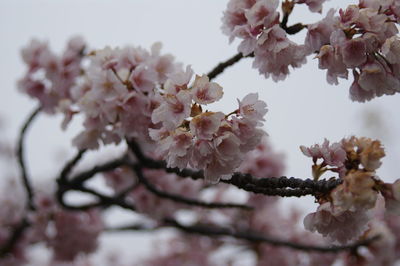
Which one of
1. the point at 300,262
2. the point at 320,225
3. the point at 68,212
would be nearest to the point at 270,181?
the point at 320,225

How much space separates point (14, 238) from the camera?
3.54 meters

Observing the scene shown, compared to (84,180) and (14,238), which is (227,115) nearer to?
(84,180)

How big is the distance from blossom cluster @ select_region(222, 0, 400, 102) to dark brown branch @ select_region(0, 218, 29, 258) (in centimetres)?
261

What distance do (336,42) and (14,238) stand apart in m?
3.16

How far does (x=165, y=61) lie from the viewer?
1780mm

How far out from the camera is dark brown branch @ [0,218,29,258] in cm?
339

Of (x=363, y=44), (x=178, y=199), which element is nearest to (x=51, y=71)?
(x=178, y=199)

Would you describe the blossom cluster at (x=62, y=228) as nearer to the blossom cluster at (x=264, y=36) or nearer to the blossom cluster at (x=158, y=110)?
the blossom cluster at (x=158, y=110)

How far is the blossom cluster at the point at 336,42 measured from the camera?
4.12ft

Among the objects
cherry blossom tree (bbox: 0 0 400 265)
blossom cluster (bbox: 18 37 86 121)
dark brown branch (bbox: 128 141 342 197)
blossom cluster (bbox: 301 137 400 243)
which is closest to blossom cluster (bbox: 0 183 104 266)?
cherry blossom tree (bbox: 0 0 400 265)

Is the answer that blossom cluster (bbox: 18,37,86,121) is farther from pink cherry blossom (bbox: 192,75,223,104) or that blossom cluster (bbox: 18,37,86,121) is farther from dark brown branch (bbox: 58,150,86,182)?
pink cherry blossom (bbox: 192,75,223,104)

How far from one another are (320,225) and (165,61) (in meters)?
0.93

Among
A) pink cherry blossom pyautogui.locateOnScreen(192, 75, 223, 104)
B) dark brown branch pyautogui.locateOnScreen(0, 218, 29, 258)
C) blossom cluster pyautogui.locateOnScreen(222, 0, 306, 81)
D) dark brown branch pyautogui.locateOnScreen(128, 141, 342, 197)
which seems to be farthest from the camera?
dark brown branch pyautogui.locateOnScreen(0, 218, 29, 258)

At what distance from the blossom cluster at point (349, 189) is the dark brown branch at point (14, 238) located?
2.75m
